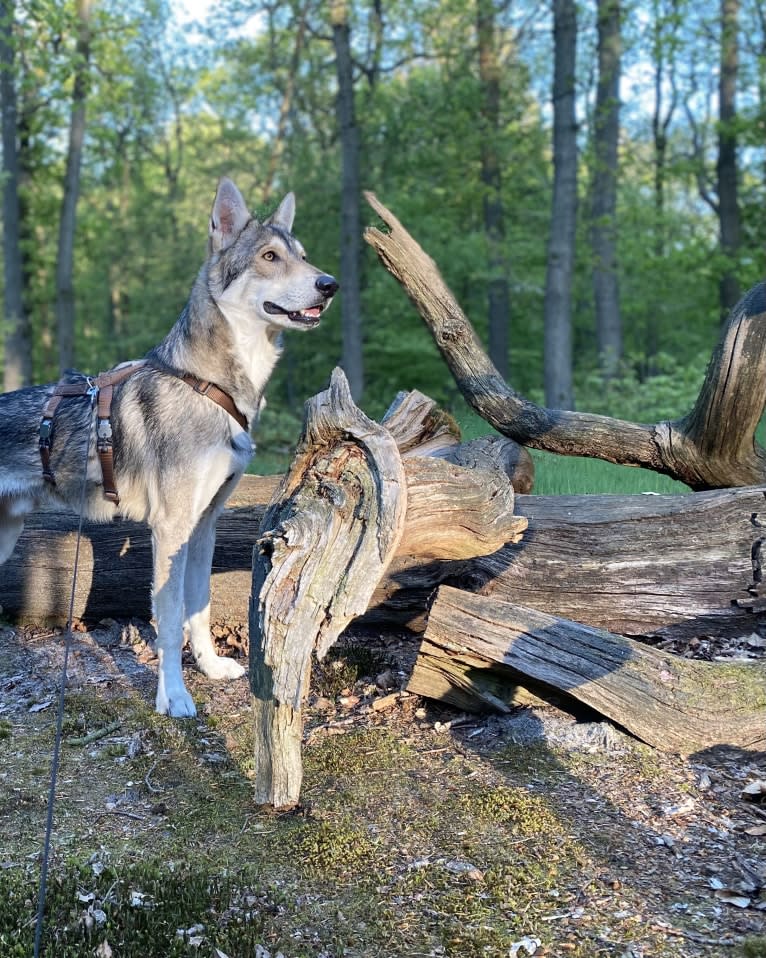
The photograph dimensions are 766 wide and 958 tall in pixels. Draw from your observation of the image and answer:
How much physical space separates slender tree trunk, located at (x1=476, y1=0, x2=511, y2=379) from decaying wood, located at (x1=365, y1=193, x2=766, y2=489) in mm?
14801

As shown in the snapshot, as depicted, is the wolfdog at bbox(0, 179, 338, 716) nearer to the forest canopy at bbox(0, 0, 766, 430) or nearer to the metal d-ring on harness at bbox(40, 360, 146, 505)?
the metal d-ring on harness at bbox(40, 360, 146, 505)

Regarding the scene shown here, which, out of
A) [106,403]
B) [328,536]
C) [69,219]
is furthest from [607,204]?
[328,536]

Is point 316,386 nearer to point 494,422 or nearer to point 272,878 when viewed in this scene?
point 494,422

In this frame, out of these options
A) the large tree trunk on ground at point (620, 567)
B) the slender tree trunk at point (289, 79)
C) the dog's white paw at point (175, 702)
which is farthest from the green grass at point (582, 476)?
the slender tree trunk at point (289, 79)

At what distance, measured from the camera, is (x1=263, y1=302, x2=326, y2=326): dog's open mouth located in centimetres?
508

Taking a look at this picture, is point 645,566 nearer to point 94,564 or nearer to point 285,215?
point 285,215

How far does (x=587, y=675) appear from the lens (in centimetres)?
430

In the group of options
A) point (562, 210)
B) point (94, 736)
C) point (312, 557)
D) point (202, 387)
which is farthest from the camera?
point (562, 210)

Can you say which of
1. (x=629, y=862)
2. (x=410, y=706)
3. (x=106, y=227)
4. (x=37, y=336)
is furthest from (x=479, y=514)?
(x=37, y=336)

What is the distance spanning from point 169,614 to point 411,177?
71.1 feet

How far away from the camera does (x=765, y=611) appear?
5.34m

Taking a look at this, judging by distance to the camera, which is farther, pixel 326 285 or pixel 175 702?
pixel 326 285

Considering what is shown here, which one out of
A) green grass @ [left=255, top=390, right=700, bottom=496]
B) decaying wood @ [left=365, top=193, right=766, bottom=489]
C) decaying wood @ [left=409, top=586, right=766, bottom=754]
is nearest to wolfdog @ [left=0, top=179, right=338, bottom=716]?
decaying wood @ [left=365, top=193, right=766, bottom=489]

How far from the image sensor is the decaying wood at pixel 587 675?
163 inches
